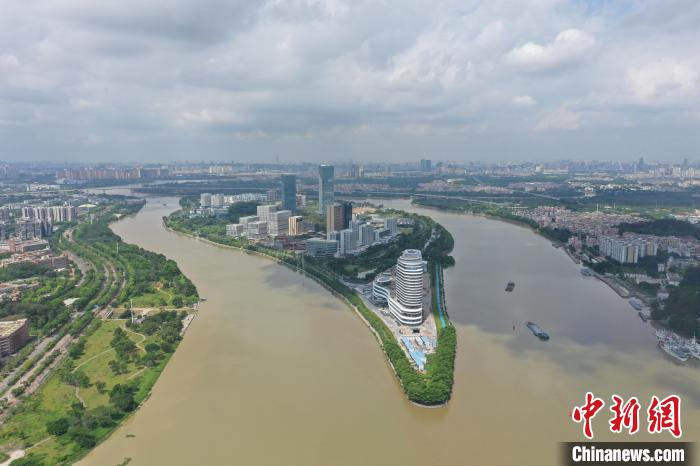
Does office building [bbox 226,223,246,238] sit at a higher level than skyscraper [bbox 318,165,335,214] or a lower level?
lower

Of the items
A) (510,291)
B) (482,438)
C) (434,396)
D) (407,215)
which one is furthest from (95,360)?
(407,215)

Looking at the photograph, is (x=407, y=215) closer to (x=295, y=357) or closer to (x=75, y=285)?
(x=75, y=285)

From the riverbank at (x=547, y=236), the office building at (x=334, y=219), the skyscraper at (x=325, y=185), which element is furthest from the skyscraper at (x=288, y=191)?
the riverbank at (x=547, y=236)

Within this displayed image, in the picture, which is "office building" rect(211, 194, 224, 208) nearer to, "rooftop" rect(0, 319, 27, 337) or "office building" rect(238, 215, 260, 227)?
"office building" rect(238, 215, 260, 227)

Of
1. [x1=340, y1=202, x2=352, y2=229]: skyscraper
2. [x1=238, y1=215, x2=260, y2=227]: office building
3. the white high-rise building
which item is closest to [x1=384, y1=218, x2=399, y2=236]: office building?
[x1=340, y1=202, x2=352, y2=229]: skyscraper

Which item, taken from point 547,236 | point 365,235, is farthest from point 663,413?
point 547,236
